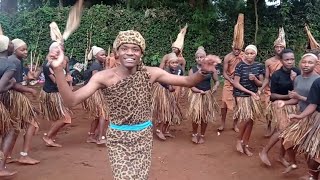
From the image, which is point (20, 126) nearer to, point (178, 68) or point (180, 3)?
point (178, 68)

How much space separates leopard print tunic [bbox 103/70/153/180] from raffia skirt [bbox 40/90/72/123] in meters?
3.09

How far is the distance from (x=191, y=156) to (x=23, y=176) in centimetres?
216

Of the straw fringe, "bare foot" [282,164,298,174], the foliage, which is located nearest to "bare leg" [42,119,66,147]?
the straw fringe

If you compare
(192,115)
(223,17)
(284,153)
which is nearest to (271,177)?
(284,153)

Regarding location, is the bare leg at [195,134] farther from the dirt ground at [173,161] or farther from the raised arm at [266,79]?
the raised arm at [266,79]

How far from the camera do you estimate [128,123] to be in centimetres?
317

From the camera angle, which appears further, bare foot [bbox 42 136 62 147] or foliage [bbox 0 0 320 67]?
foliage [bbox 0 0 320 67]

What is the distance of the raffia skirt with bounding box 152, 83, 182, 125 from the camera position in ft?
21.9

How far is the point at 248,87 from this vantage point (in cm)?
601

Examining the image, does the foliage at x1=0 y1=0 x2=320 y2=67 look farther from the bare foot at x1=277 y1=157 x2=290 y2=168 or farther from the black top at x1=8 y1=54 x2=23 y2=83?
the black top at x1=8 y1=54 x2=23 y2=83

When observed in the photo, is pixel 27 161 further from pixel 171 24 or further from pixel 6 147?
pixel 171 24

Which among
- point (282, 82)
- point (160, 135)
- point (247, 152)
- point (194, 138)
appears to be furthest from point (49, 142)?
point (282, 82)

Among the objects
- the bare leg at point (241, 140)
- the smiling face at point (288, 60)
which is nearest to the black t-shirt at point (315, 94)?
the smiling face at point (288, 60)

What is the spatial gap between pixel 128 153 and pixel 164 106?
3528mm
